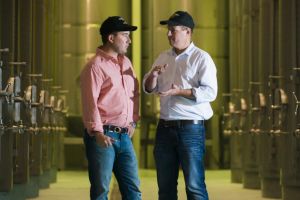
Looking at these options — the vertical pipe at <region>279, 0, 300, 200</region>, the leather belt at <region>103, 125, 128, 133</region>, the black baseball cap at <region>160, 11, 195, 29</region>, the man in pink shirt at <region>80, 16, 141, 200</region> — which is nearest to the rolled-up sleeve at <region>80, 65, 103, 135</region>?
the man in pink shirt at <region>80, 16, 141, 200</region>

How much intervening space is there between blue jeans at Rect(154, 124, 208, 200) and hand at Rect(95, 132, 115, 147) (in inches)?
16.3

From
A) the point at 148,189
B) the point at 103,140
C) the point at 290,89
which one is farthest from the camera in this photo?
the point at 148,189

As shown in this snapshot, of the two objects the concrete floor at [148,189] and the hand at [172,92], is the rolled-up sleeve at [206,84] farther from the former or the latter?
the concrete floor at [148,189]

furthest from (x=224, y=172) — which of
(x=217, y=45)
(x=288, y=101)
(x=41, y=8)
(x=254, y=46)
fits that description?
(x=288, y=101)

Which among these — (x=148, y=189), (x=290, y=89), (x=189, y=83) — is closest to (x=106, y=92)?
(x=189, y=83)

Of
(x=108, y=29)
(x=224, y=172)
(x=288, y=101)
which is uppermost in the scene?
(x=108, y=29)

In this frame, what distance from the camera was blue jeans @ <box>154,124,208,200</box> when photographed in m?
6.87

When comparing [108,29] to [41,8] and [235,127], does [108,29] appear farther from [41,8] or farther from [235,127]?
[235,127]

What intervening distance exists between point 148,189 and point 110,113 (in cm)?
776

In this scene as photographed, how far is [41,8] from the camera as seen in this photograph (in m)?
14.6

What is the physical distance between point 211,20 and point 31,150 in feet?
28.0

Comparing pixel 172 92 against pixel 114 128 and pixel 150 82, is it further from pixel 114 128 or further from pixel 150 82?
pixel 114 128

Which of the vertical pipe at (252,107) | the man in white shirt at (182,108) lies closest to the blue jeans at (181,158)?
the man in white shirt at (182,108)

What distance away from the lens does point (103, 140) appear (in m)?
6.69
